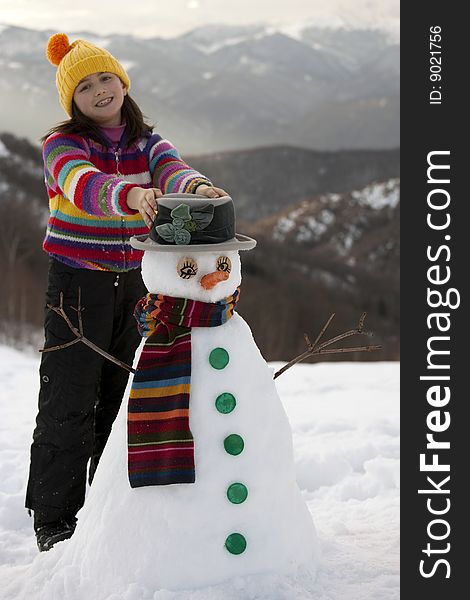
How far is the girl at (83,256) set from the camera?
2.17 metres

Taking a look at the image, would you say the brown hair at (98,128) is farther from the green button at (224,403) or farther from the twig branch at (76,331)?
the green button at (224,403)

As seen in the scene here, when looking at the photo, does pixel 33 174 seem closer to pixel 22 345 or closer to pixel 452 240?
pixel 22 345

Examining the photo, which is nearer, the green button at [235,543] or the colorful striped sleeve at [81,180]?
the green button at [235,543]

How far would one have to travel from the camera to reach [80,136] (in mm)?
2164

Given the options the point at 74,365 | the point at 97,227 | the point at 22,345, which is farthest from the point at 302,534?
the point at 22,345

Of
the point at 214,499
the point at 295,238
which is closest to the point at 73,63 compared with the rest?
the point at 214,499

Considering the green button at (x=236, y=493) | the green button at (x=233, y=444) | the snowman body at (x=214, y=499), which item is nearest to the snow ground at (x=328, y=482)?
the snowman body at (x=214, y=499)

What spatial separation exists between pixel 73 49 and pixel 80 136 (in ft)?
0.86

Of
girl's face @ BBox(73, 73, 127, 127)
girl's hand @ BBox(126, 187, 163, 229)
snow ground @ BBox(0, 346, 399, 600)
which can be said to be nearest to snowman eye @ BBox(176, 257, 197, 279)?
girl's hand @ BBox(126, 187, 163, 229)

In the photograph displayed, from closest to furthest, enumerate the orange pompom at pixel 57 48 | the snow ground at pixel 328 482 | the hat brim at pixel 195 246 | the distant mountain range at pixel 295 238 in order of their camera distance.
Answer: the hat brim at pixel 195 246 < the snow ground at pixel 328 482 < the orange pompom at pixel 57 48 < the distant mountain range at pixel 295 238

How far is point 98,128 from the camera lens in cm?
221

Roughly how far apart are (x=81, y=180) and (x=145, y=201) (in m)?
0.23

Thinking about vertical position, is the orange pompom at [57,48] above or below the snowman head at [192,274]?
above

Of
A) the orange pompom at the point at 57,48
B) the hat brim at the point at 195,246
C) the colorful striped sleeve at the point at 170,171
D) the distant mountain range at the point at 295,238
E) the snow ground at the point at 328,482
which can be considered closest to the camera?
the hat brim at the point at 195,246
